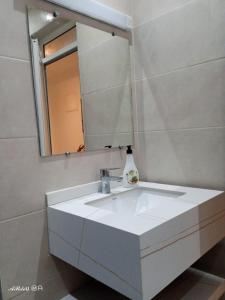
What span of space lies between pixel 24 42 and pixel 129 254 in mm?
892

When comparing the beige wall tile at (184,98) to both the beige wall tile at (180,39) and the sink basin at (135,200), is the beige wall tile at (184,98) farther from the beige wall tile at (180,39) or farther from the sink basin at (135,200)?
the sink basin at (135,200)

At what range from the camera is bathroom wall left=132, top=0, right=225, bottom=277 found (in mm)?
1136

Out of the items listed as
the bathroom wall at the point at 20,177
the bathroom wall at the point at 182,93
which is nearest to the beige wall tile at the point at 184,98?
the bathroom wall at the point at 182,93

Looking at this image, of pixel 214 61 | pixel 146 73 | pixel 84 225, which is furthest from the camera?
pixel 146 73

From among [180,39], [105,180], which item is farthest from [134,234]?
[180,39]

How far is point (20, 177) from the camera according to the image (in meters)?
0.99

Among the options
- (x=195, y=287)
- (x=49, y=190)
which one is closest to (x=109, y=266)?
(x=49, y=190)

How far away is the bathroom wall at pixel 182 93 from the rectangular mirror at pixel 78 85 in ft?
0.33

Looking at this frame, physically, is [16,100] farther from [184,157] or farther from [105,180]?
[184,157]

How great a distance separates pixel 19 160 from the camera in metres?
0.99

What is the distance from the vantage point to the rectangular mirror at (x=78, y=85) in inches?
42.2

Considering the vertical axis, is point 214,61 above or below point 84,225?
above

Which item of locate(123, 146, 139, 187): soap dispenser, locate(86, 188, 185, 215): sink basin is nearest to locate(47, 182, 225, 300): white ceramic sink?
locate(86, 188, 185, 215): sink basin

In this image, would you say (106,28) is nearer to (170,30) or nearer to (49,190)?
(170,30)
